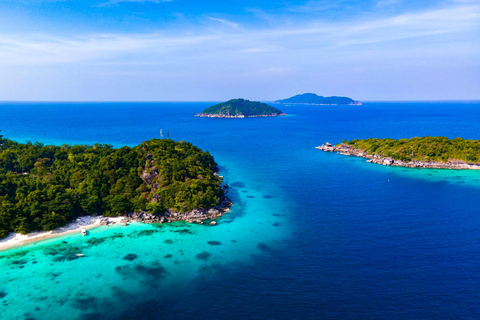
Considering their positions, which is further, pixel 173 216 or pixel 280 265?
pixel 173 216

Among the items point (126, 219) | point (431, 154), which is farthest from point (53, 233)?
point (431, 154)

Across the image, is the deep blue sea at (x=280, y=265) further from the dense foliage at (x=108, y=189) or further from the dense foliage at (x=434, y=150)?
the dense foliage at (x=434, y=150)

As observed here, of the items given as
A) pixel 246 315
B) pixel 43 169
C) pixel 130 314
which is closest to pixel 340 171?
pixel 246 315

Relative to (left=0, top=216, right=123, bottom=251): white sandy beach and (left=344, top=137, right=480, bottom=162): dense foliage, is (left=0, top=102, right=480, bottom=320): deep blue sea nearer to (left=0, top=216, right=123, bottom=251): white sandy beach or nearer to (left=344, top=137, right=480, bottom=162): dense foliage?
(left=0, top=216, right=123, bottom=251): white sandy beach

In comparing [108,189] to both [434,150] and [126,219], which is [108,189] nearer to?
[126,219]

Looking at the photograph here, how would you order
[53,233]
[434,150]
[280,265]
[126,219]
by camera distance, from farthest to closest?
[434,150] → [126,219] → [53,233] → [280,265]

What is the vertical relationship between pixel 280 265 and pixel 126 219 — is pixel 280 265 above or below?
below
